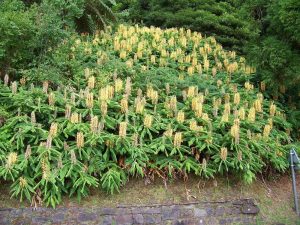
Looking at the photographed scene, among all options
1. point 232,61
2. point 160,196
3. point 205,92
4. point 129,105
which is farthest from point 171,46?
point 160,196

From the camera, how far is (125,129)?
5703mm

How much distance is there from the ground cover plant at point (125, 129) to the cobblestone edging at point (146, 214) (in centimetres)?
21

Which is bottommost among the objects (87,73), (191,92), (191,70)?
(191,92)

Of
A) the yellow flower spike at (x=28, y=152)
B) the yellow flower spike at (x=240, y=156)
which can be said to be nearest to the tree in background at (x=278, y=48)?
the yellow flower spike at (x=240, y=156)

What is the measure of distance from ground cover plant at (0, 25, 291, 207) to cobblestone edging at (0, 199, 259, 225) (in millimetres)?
209

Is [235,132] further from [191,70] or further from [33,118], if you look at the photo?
[33,118]

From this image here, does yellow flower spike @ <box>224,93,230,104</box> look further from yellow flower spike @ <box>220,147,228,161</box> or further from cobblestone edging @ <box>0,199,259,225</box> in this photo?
cobblestone edging @ <box>0,199,259,225</box>

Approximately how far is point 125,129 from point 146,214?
45.8 inches

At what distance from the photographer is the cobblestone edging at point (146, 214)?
207 inches

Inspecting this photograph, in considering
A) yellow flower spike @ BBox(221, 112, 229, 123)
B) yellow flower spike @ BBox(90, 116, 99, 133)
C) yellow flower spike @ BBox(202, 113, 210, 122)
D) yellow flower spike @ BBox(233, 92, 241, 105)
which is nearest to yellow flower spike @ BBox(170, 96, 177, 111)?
yellow flower spike @ BBox(202, 113, 210, 122)

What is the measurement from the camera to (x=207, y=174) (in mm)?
5895

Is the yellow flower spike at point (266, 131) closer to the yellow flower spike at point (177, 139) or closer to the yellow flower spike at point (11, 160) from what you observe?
the yellow flower spike at point (177, 139)

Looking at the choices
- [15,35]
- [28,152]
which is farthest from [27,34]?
[28,152]

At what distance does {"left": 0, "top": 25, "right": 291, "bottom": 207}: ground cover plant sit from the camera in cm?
541
